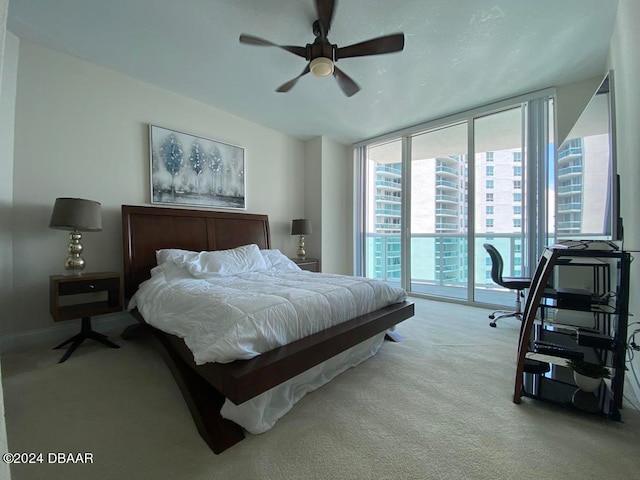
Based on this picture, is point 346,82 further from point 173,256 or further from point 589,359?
point 589,359

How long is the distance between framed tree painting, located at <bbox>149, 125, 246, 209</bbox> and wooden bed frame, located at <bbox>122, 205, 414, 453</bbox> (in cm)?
25

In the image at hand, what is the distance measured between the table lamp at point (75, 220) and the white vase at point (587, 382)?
151 inches

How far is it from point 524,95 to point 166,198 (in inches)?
180

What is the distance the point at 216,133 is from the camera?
3.77 m

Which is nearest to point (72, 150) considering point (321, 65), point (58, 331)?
point (58, 331)

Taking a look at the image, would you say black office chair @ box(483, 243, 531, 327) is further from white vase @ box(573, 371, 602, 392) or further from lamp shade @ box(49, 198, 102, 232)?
lamp shade @ box(49, 198, 102, 232)

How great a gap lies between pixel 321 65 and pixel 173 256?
2314 mm

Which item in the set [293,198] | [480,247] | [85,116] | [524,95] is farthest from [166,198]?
[524,95]

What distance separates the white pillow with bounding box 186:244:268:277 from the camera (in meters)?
2.70

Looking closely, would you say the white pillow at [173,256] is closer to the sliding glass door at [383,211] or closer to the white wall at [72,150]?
the white wall at [72,150]

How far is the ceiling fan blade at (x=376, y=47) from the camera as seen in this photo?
200cm

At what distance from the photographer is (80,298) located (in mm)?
2742

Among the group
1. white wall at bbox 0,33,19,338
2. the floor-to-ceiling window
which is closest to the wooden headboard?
white wall at bbox 0,33,19,338

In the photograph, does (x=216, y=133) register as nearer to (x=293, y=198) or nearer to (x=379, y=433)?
(x=293, y=198)
